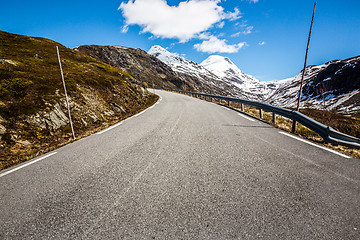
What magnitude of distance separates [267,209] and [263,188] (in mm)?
514

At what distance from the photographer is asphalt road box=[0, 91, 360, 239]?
→ 1.99m

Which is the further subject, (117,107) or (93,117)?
(117,107)

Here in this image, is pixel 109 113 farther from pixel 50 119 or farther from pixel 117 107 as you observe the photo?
pixel 50 119

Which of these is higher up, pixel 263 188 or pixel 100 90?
pixel 100 90

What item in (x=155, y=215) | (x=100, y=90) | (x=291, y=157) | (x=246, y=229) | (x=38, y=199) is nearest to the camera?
(x=246, y=229)

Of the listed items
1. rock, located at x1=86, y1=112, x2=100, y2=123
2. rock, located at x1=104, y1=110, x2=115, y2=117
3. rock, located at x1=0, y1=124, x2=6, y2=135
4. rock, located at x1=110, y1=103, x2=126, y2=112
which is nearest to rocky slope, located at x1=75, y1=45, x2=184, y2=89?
rock, located at x1=110, y1=103, x2=126, y2=112

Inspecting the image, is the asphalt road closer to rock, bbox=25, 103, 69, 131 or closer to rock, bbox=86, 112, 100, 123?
rock, bbox=25, 103, 69, 131

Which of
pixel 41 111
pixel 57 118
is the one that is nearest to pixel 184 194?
pixel 57 118

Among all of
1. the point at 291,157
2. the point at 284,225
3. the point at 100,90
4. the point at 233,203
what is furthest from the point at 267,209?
the point at 100,90

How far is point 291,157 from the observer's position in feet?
13.2

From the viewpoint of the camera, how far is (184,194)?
2639 millimetres

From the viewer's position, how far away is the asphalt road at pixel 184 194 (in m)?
1.99

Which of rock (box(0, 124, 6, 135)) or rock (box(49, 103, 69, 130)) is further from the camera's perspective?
rock (box(49, 103, 69, 130))

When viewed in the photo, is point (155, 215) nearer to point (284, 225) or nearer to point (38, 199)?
point (284, 225)
